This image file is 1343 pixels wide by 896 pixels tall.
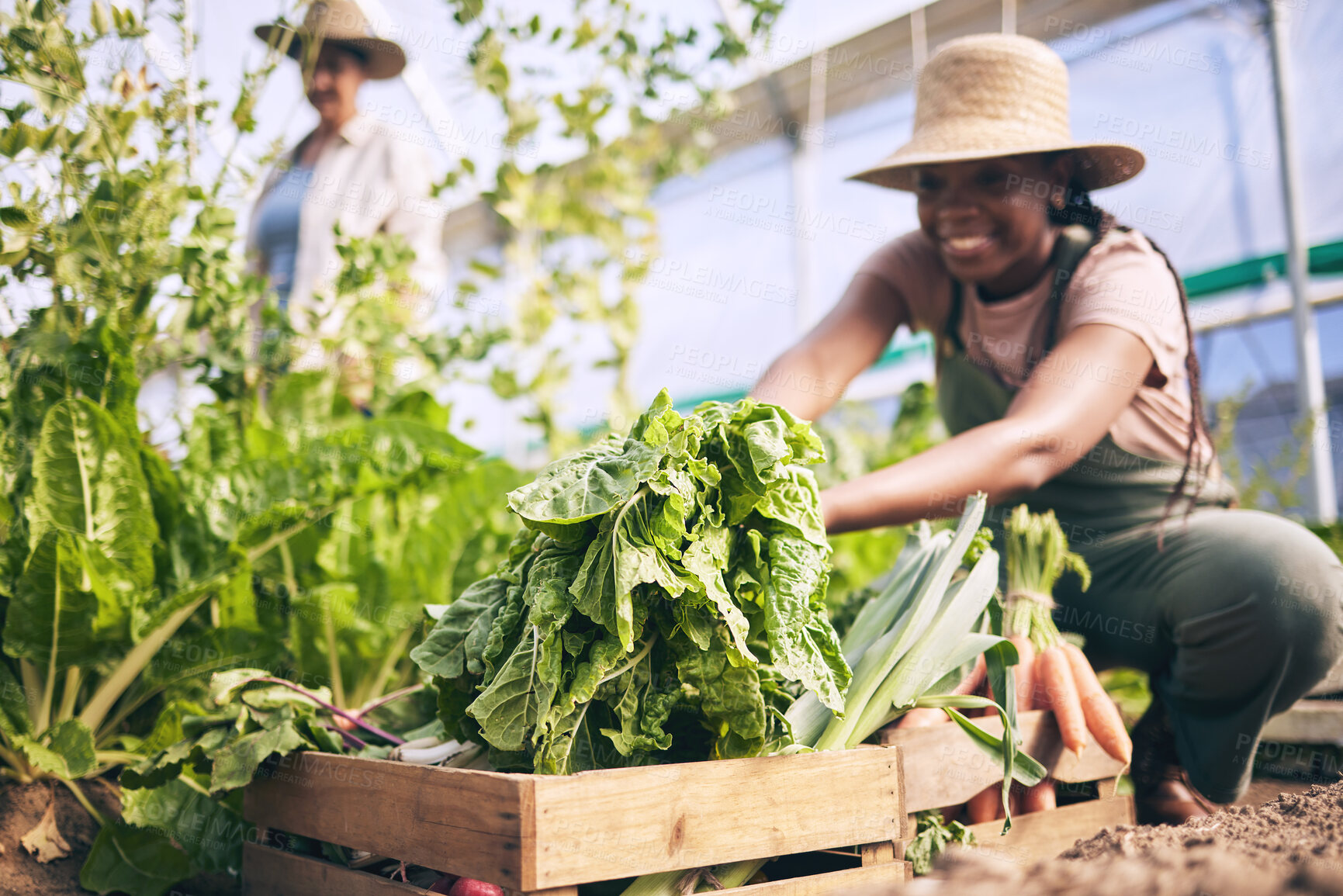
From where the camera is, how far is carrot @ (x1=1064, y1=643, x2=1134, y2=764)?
64.5 inches

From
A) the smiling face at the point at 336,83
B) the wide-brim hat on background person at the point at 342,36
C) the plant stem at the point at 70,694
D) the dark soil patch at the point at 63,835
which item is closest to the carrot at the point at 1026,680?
the dark soil patch at the point at 63,835

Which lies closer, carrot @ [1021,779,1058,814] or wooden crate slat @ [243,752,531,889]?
wooden crate slat @ [243,752,531,889]

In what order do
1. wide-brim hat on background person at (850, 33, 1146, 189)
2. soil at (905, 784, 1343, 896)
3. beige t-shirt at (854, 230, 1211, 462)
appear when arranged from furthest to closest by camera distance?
1. wide-brim hat on background person at (850, 33, 1146, 189)
2. beige t-shirt at (854, 230, 1211, 462)
3. soil at (905, 784, 1343, 896)

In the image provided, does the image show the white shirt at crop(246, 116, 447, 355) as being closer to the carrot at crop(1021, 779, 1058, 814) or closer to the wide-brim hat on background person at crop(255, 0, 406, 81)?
the wide-brim hat on background person at crop(255, 0, 406, 81)

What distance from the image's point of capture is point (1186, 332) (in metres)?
2.03

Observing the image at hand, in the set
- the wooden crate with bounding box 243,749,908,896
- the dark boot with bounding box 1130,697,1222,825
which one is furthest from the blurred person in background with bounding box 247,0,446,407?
the dark boot with bounding box 1130,697,1222,825

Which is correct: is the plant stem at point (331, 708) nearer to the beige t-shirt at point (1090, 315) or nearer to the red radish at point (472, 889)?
the red radish at point (472, 889)

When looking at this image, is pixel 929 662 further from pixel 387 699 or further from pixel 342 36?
pixel 342 36

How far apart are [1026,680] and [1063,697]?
0.34ft

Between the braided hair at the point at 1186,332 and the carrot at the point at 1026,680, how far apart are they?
0.46 m

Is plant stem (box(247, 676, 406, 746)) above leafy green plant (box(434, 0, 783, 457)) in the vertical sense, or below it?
below

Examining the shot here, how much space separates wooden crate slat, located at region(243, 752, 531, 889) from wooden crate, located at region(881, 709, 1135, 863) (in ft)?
2.26

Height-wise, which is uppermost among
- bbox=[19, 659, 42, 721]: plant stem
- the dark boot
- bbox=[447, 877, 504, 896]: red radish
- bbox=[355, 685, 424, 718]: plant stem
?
bbox=[19, 659, 42, 721]: plant stem

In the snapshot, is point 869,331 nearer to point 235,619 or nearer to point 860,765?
point 860,765
